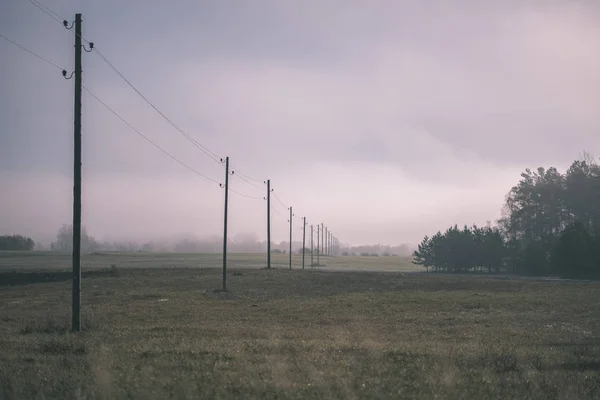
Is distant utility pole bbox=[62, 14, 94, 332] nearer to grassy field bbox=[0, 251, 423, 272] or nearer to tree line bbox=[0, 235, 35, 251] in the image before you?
grassy field bbox=[0, 251, 423, 272]

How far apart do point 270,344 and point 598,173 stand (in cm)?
11586

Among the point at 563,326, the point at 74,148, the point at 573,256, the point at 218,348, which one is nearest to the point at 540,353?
the point at 218,348

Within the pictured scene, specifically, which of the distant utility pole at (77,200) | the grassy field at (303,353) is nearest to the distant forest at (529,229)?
the grassy field at (303,353)

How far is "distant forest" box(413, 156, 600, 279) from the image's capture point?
105531 mm

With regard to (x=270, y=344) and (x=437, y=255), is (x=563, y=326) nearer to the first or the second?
(x=270, y=344)

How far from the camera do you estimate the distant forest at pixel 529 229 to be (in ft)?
346

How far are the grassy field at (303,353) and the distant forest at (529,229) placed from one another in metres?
74.9

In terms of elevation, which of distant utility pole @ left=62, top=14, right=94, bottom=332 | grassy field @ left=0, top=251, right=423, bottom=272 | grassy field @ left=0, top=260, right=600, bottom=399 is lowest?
grassy field @ left=0, top=251, right=423, bottom=272

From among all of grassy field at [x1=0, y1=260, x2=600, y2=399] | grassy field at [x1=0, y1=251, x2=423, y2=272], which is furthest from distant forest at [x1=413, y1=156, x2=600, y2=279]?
grassy field at [x1=0, y1=260, x2=600, y2=399]

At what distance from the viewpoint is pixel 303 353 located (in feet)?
49.9

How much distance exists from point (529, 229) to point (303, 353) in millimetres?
118941

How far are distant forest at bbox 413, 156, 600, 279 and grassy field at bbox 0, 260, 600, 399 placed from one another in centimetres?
7489

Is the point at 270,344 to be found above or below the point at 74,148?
below

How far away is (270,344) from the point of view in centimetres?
A: 1716
